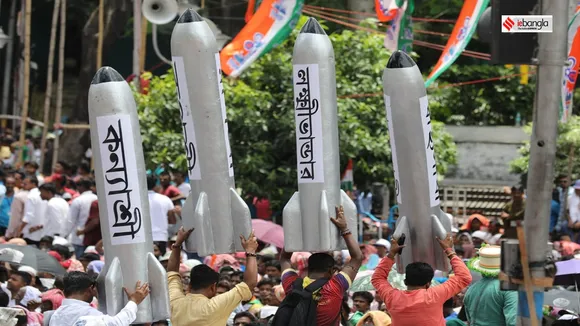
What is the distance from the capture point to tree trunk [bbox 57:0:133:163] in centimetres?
2719

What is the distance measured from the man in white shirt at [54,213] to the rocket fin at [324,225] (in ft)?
27.0

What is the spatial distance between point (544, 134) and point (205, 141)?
335 cm

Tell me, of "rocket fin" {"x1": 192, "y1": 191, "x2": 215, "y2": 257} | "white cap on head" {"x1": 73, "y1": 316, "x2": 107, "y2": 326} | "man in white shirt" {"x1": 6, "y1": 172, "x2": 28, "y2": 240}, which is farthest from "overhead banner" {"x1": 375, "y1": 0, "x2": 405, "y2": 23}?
"white cap on head" {"x1": 73, "y1": 316, "x2": 107, "y2": 326}

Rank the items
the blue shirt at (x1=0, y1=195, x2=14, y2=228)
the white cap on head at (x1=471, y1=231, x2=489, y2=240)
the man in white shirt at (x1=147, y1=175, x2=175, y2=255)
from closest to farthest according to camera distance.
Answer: the man in white shirt at (x1=147, y1=175, x2=175, y2=255) → the white cap on head at (x1=471, y1=231, x2=489, y2=240) → the blue shirt at (x1=0, y1=195, x2=14, y2=228)

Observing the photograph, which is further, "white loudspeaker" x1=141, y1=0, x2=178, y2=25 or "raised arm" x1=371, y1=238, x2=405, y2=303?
"white loudspeaker" x1=141, y1=0, x2=178, y2=25

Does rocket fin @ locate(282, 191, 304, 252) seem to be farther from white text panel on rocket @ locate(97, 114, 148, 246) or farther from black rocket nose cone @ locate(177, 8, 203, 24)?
black rocket nose cone @ locate(177, 8, 203, 24)

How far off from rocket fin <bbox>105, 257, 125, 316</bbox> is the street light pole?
317 cm

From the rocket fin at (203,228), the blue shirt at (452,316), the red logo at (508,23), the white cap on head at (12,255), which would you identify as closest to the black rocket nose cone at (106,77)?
the rocket fin at (203,228)

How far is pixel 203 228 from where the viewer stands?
390 inches

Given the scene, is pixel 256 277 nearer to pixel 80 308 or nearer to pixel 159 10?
pixel 80 308

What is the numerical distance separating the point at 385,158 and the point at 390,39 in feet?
7.44

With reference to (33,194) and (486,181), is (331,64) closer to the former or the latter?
(33,194)

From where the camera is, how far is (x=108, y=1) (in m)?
27.6

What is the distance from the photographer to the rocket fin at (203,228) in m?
9.91
